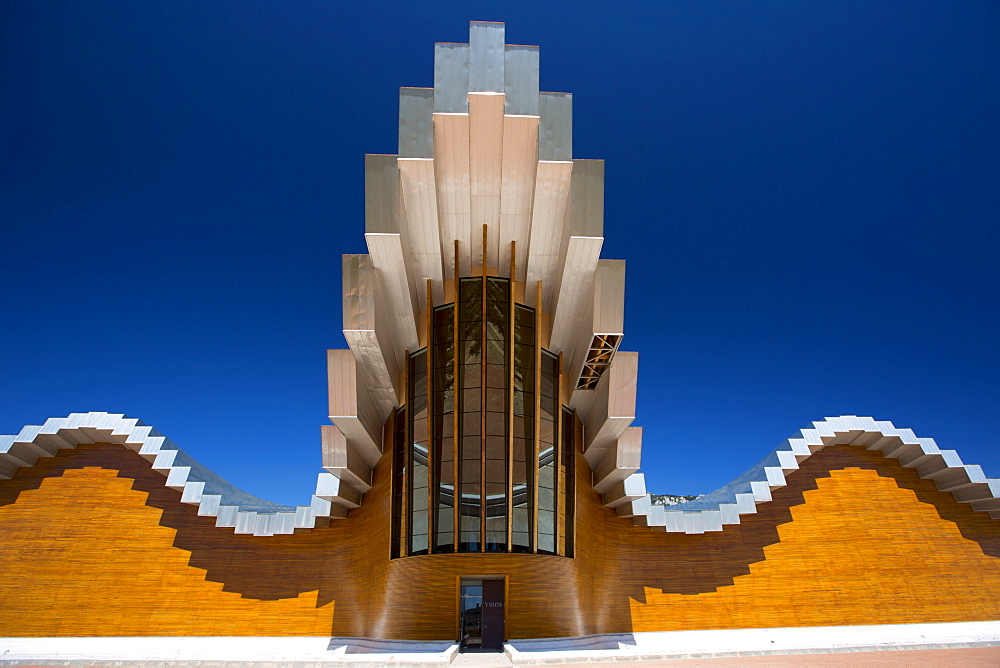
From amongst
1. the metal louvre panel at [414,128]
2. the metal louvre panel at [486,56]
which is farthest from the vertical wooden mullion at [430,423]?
the metal louvre panel at [486,56]

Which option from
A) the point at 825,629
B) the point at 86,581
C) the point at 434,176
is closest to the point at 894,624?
the point at 825,629

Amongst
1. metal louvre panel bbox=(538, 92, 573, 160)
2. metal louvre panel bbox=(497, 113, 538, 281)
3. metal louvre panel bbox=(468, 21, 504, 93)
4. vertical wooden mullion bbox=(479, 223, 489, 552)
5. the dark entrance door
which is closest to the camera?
metal louvre panel bbox=(468, 21, 504, 93)

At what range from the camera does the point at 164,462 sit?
66.8 ft

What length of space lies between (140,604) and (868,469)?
91.5 ft

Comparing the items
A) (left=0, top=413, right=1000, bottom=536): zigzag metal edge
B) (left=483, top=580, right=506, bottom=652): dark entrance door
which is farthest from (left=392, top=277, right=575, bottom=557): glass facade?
(left=0, top=413, right=1000, bottom=536): zigzag metal edge

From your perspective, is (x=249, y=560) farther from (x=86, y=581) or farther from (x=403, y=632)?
(x=403, y=632)

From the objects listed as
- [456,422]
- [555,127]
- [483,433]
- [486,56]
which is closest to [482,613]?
[483,433]

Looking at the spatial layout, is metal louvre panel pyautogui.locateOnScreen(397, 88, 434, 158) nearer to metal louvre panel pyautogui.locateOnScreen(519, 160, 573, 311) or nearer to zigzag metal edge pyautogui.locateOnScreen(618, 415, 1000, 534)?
metal louvre panel pyautogui.locateOnScreen(519, 160, 573, 311)

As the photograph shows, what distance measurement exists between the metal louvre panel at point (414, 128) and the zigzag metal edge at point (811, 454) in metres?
14.1

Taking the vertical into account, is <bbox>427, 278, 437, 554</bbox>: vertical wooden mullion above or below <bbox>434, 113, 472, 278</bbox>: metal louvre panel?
below

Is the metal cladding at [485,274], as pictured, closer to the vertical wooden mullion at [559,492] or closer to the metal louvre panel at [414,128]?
the metal louvre panel at [414,128]

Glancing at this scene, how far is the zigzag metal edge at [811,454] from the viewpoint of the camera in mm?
20344

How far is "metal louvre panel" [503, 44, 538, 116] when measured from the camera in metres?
13.0

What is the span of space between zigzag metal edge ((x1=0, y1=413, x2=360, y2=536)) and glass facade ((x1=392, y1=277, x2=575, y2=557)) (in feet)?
13.6
